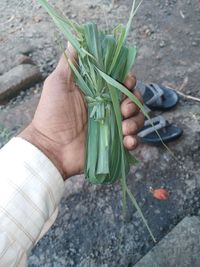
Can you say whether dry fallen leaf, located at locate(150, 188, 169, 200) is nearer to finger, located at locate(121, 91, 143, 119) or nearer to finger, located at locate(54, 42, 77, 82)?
finger, located at locate(121, 91, 143, 119)

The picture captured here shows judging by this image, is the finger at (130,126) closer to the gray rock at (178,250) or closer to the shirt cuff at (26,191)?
the shirt cuff at (26,191)

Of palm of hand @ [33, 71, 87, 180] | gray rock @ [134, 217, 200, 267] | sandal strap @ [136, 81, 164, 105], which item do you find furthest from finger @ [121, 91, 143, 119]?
sandal strap @ [136, 81, 164, 105]

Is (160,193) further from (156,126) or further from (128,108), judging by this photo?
(128,108)

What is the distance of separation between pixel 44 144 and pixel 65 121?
108 millimetres

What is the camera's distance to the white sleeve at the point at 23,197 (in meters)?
1.32

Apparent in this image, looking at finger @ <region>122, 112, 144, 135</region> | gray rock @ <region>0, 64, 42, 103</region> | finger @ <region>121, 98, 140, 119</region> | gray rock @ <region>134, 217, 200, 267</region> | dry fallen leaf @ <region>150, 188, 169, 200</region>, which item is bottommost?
dry fallen leaf @ <region>150, 188, 169, 200</region>

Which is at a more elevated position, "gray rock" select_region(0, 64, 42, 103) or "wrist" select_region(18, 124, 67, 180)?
"wrist" select_region(18, 124, 67, 180)

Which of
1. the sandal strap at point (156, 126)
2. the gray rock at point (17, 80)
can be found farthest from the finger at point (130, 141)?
the gray rock at point (17, 80)

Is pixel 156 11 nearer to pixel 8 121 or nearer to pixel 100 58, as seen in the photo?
pixel 8 121

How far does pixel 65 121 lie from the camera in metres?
1.64

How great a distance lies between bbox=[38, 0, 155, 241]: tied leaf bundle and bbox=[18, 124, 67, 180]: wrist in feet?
0.34

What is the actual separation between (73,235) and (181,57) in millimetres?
1482

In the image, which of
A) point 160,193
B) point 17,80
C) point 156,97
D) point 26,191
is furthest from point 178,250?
point 17,80

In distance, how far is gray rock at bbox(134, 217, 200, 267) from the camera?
5.96ft
